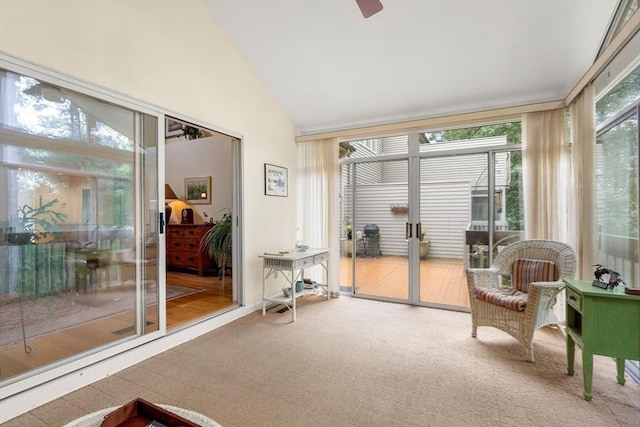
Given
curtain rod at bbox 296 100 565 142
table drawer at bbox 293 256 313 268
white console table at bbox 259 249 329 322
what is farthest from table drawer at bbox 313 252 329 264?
curtain rod at bbox 296 100 565 142

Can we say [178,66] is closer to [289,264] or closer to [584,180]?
[289,264]

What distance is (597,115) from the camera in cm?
290

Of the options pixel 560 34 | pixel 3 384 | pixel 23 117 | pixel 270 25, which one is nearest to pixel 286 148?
pixel 270 25

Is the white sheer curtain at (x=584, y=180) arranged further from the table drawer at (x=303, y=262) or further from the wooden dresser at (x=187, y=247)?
the wooden dresser at (x=187, y=247)

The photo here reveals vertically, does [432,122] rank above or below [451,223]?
above

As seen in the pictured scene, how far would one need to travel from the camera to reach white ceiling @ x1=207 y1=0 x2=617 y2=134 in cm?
272

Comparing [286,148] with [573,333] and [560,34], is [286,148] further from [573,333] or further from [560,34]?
[573,333]

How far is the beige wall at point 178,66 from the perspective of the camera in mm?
2018

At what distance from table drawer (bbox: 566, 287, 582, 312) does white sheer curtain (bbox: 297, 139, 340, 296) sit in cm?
267

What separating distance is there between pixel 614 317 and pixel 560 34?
7.94 ft

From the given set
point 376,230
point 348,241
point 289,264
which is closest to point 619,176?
point 376,230

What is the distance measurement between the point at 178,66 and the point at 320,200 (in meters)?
2.43

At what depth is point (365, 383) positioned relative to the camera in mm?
2188

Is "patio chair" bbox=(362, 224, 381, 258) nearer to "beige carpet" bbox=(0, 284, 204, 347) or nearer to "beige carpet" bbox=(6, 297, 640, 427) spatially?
"beige carpet" bbox=(6, 297, 640, 427)
